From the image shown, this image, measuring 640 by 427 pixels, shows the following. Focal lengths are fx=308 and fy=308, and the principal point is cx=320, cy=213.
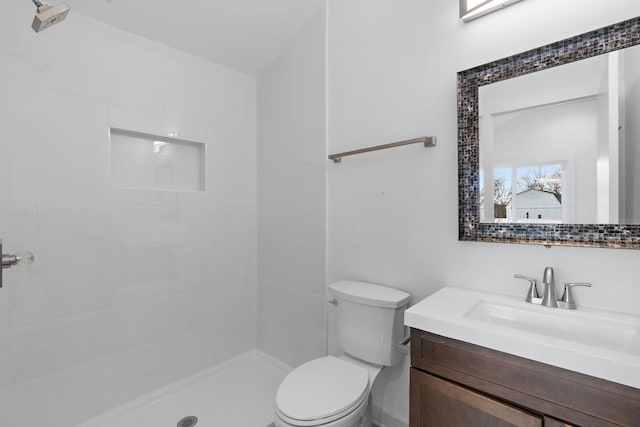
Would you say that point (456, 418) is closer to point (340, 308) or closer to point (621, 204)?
point (340, 308)

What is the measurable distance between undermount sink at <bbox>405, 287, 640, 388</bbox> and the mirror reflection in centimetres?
33

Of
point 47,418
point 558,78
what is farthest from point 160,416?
point 558,78

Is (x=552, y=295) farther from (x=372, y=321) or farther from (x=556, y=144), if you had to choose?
(x=372, y=321)

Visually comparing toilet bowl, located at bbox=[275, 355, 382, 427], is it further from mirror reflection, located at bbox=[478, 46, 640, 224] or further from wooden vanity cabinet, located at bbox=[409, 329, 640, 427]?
mirror reflection, located at bbox=[478, 46, 640, 224]

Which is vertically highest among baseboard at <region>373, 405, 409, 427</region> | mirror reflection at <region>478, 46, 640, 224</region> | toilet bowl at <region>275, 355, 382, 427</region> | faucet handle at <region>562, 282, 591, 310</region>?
mirror reflection at <region>478, 46, 640, 224</region>

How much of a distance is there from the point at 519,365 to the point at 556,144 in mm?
814

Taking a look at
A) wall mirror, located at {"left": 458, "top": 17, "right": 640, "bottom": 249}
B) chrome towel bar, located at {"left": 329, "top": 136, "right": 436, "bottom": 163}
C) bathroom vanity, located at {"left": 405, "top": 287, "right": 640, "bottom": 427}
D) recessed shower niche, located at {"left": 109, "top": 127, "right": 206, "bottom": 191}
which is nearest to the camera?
bathroom vanity, located at {"left": 405, "top": 287, "right": 640, "bottom": 427}

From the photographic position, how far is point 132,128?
5.98 ft

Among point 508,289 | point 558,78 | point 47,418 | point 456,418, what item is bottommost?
point 47,418

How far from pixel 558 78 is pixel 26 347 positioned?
2.61 meters

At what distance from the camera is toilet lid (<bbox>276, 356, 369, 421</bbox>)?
3.92ft

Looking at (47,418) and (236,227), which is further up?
(236,227)

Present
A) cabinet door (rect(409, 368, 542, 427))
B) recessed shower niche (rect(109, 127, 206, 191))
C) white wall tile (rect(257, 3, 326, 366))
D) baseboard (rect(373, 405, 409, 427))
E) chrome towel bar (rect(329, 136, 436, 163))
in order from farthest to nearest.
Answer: white wall tile (rect(257, 3, 326, 366)) < recessed shower niche (rect(109, 127, 206, 191)) < baseboard (rect(373, 405, 409, 427)) < chrome towel bar (rect(329, 136, 436, 163)) < cabinet door (rect(409, 368, 542, 427))

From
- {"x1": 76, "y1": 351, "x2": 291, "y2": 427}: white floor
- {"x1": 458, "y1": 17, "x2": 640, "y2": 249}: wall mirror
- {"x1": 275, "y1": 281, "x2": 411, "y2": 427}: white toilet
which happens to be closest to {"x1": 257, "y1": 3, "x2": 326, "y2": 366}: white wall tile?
{"x1": 76, "y1": 351, "x2": 291, "y2": 427}: white floor
